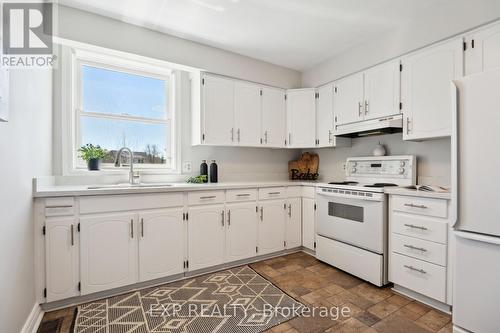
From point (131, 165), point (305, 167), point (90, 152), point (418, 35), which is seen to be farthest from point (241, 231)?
point (418, 35)

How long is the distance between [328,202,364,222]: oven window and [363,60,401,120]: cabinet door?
1037 millimetres

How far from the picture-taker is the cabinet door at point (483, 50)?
1870mm

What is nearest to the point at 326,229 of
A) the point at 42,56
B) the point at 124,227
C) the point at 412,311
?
the point at 412,311

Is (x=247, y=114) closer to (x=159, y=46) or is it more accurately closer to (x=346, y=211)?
(x=159, y=46)

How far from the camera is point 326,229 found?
112 inches

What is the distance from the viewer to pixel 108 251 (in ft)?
6.87

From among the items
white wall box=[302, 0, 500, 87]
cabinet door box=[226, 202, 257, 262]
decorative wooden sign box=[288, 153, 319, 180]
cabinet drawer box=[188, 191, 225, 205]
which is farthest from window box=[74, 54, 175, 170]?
white wall box=[302, 0, 500, 87]

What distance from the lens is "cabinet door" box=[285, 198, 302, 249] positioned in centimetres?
316

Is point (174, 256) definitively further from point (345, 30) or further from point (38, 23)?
point (345, 30)

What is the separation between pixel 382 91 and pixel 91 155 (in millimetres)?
3161

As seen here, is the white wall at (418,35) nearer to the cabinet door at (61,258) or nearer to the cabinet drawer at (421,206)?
the cabinet drawer at (421,206)

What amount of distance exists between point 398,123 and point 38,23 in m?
3.29

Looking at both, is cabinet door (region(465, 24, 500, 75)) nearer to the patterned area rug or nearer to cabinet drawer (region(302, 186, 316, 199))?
cabinet drawer (region(302, 186, 316, 199))

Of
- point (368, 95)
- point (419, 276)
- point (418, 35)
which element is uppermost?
point (418, 35)
